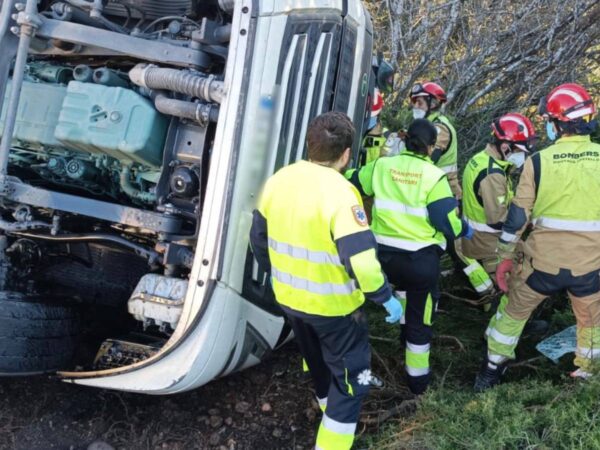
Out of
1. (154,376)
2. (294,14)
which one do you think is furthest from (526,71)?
→ (154,376)

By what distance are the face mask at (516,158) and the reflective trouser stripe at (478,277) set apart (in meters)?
0.81

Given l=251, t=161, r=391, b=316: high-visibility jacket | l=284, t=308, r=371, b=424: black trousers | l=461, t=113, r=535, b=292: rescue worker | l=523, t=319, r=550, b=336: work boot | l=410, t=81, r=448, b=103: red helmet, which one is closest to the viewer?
l=251, t=161, r=391, b=316: high-visibility jacket

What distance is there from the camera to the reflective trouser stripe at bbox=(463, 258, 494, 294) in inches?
175

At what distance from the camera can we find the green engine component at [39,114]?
121 inches

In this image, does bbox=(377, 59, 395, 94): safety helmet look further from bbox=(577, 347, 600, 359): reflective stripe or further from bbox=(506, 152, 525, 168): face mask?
bbox=(577, 347, 600, 359): reflective stripe

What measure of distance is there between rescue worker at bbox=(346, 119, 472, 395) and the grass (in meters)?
0.30

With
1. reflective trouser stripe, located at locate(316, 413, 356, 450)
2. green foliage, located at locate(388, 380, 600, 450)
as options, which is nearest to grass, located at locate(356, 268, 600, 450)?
green foliage, located at locate(388, 380, 600, 450)

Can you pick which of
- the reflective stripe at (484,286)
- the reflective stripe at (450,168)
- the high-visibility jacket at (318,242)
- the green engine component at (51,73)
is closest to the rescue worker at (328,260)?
the high-visibility jacket at (318,242)

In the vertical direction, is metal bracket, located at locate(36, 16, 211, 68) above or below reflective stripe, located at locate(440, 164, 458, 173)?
below

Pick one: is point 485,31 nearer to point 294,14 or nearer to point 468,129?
point 468,129

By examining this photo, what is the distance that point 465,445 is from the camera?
263 cm

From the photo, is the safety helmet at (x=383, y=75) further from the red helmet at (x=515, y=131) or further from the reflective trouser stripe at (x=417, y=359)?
the reflective trouser stripe at (x=417, y=359)

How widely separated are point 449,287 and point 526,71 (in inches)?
128

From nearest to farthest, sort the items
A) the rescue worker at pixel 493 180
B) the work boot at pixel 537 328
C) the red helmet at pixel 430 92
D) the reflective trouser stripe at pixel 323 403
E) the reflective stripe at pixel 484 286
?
the reflective trouser stripe at pixel 323 403, the work boot at pixel 537 328, the rescue worker at pixel 493 180, the reflective stripe at pixel 484 286, the red helmet at pixel 430 92
